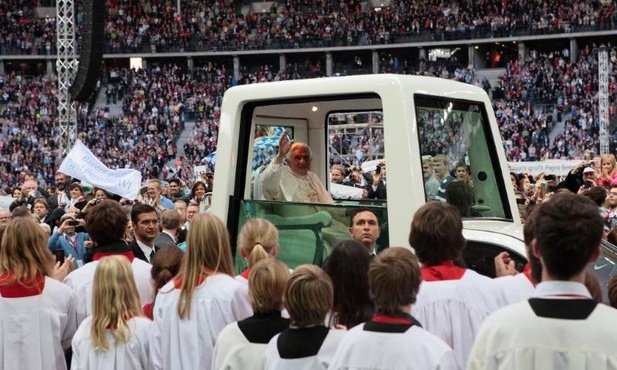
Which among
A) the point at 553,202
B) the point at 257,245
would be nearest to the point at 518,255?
the point at 257,245

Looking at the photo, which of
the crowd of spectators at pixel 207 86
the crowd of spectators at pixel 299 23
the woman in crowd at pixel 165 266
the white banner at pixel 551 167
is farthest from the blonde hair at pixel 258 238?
the crowd of spectators at pixel 299 23

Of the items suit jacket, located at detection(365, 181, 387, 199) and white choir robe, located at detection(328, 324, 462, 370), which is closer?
white choir robe, located at detection(328, 324, 462, 370)

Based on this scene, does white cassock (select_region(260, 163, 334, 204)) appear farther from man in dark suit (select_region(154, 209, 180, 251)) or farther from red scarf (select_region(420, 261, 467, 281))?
red scarf (select_region(420, 261, 467, 281))

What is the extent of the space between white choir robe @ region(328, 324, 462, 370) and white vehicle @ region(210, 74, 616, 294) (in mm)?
2153

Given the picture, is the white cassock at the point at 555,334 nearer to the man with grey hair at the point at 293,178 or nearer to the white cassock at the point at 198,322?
the white cassock at the point at 198,322

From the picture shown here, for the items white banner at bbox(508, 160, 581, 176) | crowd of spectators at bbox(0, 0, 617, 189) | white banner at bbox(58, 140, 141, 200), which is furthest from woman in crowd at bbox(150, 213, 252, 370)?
crowd of spectators at bbox(0, 0, 617, 189)

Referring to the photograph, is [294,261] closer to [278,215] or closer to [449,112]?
[278,215]

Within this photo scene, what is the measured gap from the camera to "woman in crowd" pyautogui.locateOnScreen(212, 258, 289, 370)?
4.84m

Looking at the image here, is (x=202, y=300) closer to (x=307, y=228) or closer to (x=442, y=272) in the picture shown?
(x=442, y=272)

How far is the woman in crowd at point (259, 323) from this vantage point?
4.84 metres

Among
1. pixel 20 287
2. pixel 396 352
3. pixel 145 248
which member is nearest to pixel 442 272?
pixel 396 352

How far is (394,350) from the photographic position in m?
4.09

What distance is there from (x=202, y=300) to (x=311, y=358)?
119 centimetres

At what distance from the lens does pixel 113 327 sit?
5.69 meters
